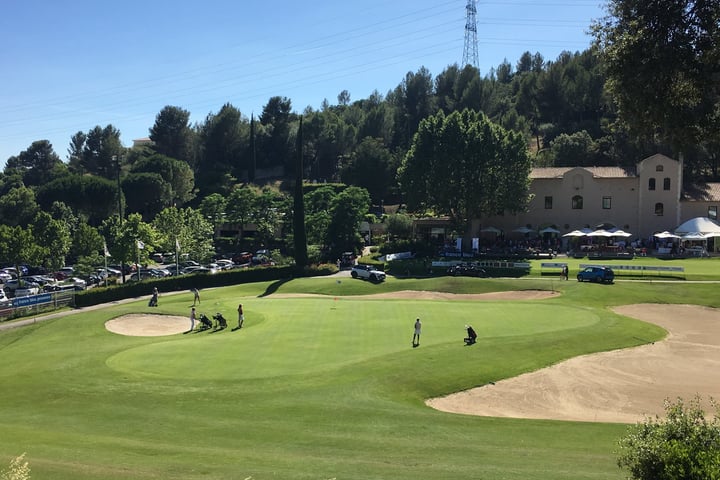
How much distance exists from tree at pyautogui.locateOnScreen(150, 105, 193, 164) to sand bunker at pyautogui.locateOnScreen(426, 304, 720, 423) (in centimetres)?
13025

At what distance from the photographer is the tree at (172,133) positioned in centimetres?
14288

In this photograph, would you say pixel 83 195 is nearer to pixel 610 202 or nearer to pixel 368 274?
pixel 368 274

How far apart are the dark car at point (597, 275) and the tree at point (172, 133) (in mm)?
112237

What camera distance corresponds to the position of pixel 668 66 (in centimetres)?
1845

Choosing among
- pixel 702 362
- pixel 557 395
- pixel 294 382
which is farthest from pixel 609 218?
pixel 294 382

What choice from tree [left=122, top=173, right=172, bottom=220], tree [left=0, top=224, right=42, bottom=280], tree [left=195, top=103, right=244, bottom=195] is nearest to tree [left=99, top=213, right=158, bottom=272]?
tree [left=0, top=224, right=42, bottom=280]

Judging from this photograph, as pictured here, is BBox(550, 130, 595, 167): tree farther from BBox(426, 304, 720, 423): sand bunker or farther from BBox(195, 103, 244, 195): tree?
BBox(426, 304, 720, 423): sand bunker

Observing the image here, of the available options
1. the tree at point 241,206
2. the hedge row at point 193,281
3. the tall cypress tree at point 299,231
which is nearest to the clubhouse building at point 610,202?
the tall cypress tree at point 299,231

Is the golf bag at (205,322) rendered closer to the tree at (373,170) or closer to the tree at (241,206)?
the tree at (241,206)

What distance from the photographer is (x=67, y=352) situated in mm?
30531

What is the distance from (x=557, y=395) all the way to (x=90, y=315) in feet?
105

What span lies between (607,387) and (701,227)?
56.1 meters

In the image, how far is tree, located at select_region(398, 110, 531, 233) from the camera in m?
75.3

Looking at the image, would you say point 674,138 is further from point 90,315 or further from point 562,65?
point 562,65
